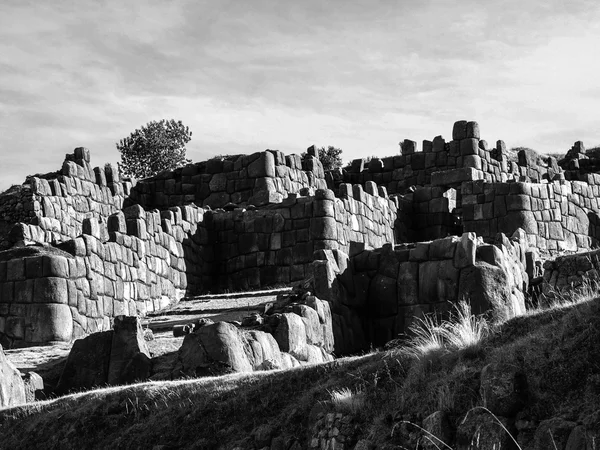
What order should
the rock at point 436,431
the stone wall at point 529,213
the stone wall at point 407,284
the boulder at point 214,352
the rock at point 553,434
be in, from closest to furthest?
the rock at point 553,434, the rock at point 436,431, the boulder at point 214,352, the stone wall at point 407,284, the stone wall at point 529,213

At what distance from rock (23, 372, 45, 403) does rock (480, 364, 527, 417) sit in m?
8.73

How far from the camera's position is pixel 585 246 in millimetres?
37656

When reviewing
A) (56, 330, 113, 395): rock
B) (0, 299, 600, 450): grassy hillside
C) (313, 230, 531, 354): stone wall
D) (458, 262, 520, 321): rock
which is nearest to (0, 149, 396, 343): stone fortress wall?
(313, 230, 531, 354): stone wall

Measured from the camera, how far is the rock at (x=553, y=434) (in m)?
12.0

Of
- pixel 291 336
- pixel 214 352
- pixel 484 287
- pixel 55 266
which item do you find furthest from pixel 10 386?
pixel 484 287

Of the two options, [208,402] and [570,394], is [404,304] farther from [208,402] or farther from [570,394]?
[570,394]

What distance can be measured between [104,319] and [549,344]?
14431 millimetres

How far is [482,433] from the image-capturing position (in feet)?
41.3

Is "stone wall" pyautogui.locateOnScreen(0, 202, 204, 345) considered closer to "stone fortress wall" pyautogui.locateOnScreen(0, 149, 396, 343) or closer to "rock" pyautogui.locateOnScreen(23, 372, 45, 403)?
"stone fortress wall" pyautogui.locateOnScreen(0, 149, 396, 343)

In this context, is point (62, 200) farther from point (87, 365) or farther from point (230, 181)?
point (87, 365)

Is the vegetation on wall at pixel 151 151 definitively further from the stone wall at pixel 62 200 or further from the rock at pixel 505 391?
the rock at pixel 505 391

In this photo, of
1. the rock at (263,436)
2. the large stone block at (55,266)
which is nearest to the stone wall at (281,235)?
the large stone block at (55,266)

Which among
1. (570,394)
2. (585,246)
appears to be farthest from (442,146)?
(570,394)

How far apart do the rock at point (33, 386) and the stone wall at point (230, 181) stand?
17.0 m
